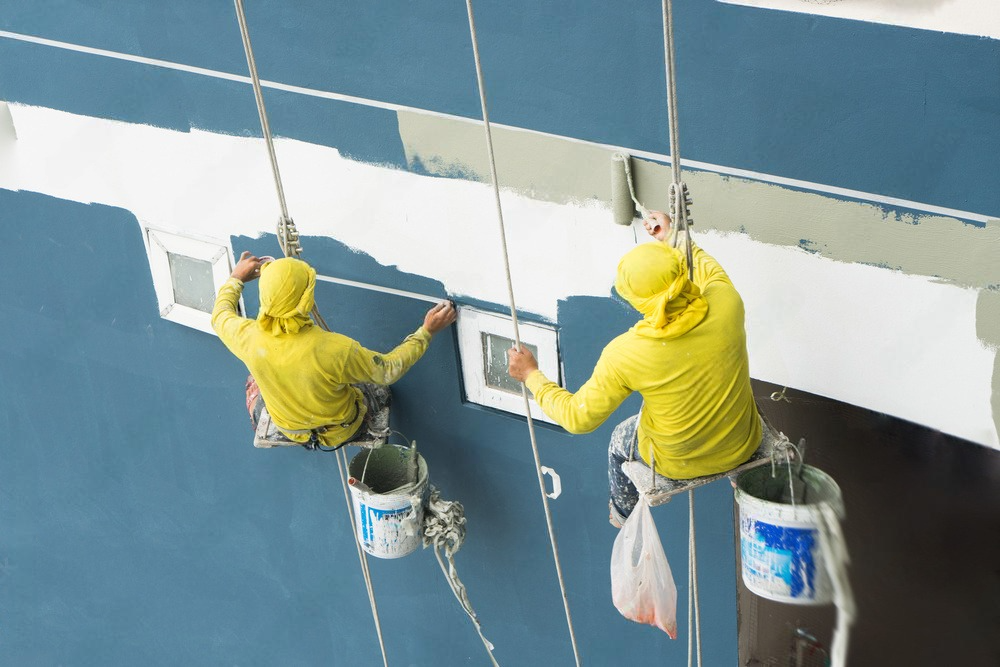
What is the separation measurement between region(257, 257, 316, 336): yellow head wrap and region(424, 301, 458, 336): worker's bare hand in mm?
517

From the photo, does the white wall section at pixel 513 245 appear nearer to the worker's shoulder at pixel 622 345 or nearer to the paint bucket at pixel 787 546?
the paint bucket at pixel 787 546

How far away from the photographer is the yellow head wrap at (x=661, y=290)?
9.34 feet

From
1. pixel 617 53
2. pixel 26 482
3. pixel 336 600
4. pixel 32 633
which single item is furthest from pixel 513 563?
pixel 32 633

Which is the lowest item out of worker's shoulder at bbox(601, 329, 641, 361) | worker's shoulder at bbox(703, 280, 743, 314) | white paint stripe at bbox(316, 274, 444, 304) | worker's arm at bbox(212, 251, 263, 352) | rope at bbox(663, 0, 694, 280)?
white paint stripe at bbox(316, 274, 444, 304)

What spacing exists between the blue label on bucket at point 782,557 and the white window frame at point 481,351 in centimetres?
97

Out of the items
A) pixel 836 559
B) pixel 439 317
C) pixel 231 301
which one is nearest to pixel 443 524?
pixel 439 317

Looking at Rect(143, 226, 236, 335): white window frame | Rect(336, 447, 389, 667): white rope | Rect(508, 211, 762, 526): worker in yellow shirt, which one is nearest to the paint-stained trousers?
Rect(508, 211, 762, 526): worker in yellow shirt

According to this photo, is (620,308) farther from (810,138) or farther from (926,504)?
(926,504)

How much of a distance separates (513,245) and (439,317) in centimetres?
34

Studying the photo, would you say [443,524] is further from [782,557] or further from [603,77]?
[603,77]

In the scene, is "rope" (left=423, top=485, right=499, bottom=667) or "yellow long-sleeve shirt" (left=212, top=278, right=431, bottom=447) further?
"rope" (left=423, top=485, right=499, bottom=667)

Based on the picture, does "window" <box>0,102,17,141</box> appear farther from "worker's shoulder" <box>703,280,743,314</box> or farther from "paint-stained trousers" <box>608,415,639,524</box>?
"worker's shoulder" <box>703,280,743,314</box>

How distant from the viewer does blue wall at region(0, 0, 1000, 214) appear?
119 inches

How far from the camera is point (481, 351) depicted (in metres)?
4.08
